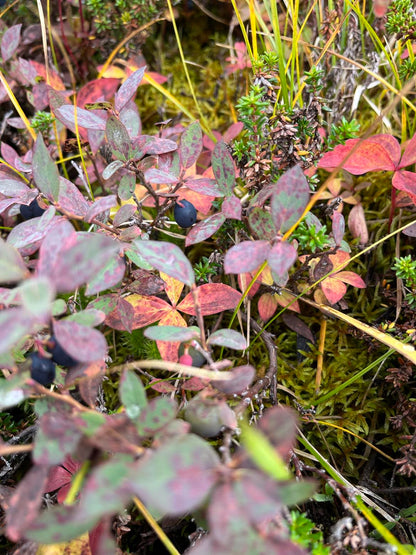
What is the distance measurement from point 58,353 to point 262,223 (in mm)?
502

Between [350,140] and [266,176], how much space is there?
0.97 feet

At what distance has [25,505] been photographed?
74 cm

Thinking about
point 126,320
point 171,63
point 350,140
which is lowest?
point 126,320

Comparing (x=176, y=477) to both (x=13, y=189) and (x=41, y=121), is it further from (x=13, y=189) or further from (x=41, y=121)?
(x=41, y=121)

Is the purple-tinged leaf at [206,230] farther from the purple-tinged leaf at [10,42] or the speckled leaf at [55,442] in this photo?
the purple-tinged leaf at [10,42]

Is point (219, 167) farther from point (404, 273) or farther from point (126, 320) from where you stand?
point (404, 273)

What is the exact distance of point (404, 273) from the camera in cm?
130

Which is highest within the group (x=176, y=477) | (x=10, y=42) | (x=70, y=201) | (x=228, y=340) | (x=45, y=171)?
(x=10, y=42)

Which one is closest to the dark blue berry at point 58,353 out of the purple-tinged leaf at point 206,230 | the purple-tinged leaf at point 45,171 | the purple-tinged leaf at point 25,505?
the purple-tinged leaf at point 25,505

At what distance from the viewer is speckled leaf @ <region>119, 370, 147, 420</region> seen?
31.3 inches

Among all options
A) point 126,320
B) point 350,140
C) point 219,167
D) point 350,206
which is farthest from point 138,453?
point 350,206

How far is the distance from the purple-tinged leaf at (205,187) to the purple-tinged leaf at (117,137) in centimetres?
18

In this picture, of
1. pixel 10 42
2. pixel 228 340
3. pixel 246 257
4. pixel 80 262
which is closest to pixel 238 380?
pixel 228 340

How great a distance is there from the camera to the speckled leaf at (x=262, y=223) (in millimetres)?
1078
